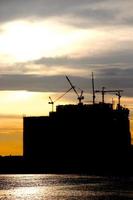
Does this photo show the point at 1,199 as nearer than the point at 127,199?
No

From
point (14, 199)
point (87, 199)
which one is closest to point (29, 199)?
point (14, 199)

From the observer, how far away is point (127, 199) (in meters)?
183

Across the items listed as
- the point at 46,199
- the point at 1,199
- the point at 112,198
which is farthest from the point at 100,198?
the point at 1,199

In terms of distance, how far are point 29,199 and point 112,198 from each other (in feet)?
85.5

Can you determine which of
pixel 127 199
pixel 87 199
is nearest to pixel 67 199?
pixel 87 199

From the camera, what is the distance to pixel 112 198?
620ft

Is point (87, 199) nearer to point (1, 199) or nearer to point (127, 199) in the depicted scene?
point (127, 199)

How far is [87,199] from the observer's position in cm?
18612

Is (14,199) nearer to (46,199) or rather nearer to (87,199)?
(46,199)

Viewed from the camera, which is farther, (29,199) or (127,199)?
(29,199)

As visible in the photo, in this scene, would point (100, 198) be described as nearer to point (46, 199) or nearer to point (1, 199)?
point (46, 199)

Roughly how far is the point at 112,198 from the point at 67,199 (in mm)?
12707

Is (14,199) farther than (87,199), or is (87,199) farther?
(14,199)

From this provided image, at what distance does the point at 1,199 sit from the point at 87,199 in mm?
27557
